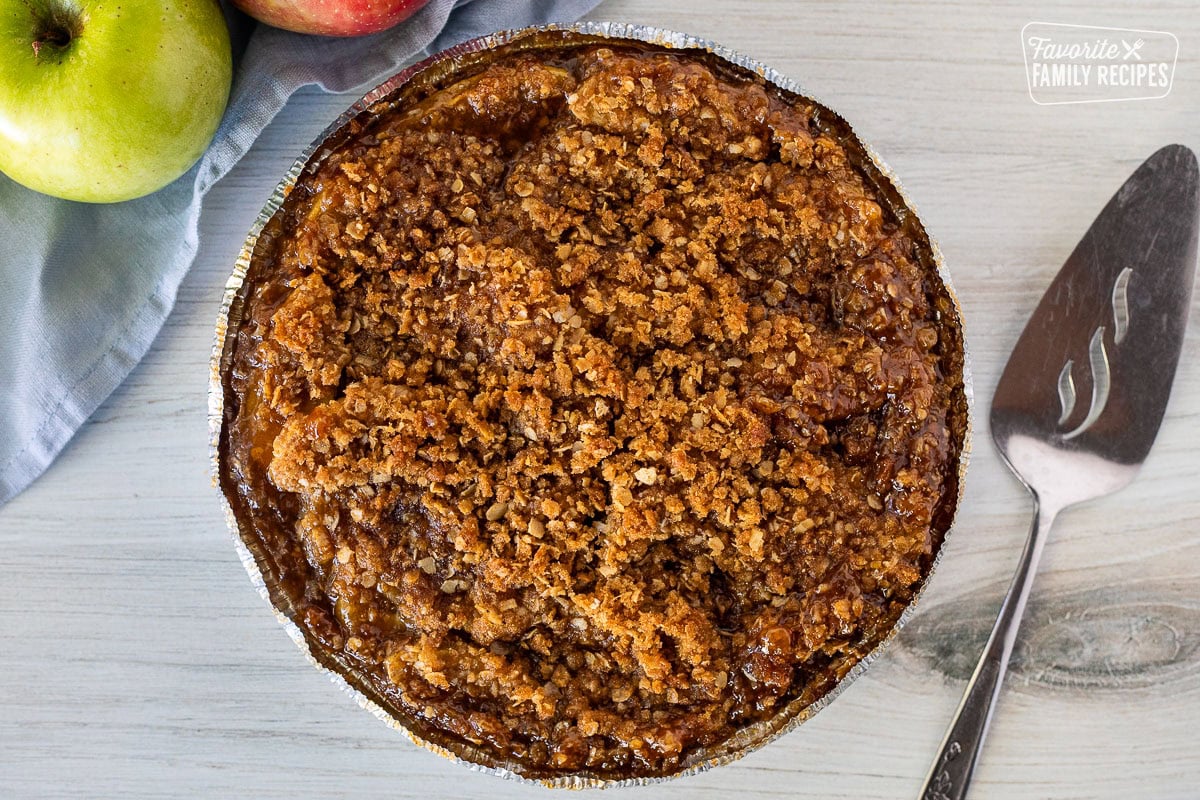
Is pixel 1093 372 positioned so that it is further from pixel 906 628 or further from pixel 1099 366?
pixel 906 628

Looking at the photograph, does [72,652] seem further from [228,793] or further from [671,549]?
[671,549]

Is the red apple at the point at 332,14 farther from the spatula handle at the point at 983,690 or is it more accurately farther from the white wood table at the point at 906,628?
the spatula handle at the point at 983,690

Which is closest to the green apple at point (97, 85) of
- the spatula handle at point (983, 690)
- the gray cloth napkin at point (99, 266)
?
the gray cloth napkin at point (99, 266)

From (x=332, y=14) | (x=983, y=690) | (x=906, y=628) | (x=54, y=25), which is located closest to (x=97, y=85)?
(x=54, y=25)

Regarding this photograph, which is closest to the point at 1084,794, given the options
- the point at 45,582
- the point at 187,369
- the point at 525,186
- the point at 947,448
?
the point at 947,448

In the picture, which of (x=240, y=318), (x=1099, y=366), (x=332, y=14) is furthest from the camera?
(x=1099, y=366)

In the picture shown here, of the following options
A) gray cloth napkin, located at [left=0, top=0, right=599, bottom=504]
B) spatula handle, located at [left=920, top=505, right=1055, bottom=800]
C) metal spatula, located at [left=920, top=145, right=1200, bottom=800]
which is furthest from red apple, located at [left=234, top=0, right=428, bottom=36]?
spatula handle, located at [left=920, top=505, right=1055, bottom=800]
